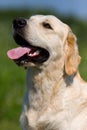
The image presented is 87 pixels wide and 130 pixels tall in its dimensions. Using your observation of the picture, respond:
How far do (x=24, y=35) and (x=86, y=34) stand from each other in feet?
68.6

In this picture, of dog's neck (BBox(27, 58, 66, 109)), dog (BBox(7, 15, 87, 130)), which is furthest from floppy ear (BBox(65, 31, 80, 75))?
dog's neck (BBox(27, 58, 66, 109))

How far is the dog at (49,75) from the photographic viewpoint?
896 centimetres

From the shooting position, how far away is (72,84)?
9.13 meters

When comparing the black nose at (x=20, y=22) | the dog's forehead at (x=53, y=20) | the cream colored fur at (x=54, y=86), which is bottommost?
the cream colored fur at (x=54, y=86)

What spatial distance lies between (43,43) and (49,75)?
41 centimetres

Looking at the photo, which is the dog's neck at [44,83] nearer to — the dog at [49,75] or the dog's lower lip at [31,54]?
the dog at [49,75]

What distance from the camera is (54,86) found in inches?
360

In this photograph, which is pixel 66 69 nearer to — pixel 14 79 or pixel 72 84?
pixel 72 84

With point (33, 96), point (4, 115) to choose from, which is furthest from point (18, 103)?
point (33, 96)

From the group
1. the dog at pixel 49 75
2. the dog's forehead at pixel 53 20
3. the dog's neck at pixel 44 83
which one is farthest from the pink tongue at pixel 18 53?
the dog's forehead at pixel 53 20

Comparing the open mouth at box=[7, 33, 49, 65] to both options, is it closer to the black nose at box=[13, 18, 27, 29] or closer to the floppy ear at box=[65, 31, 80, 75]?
the black nose at box=[13, 18, 27, 29]

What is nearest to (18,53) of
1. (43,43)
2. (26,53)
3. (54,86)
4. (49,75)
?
(26,53)

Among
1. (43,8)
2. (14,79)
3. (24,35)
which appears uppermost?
(24,35)

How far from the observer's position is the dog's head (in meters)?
8.95
